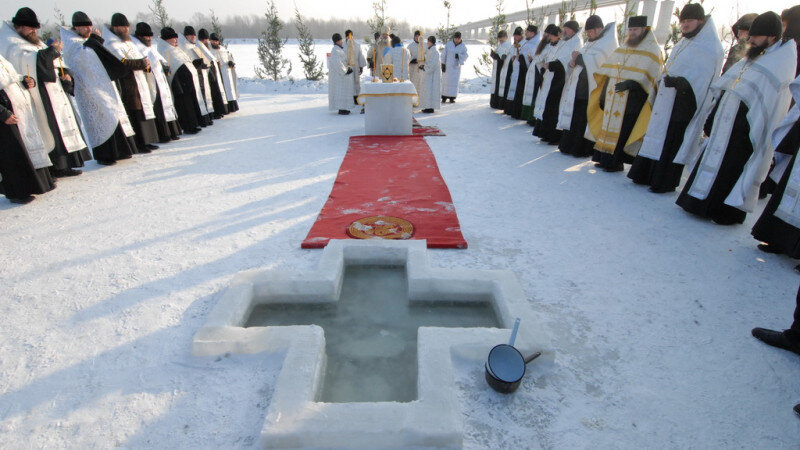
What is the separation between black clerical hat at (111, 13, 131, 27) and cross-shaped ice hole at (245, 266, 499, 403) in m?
5.55

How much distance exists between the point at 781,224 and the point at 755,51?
1573 mm

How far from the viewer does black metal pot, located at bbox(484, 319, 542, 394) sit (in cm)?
201

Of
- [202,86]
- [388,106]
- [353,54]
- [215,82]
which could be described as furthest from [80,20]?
[353,54]

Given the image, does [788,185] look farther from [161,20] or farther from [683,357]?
[161,20]

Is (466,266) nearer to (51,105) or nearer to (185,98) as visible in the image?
(51,105)

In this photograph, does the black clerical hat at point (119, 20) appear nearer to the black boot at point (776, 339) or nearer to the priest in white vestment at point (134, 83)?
the priest in white vestment at point (134, 83)

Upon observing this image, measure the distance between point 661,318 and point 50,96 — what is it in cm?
650

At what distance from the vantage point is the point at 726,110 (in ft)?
13.0

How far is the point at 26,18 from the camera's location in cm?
474

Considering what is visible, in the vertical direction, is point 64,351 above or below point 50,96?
below

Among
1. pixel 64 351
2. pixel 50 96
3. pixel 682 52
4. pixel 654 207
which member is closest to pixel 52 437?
pixel 64 351

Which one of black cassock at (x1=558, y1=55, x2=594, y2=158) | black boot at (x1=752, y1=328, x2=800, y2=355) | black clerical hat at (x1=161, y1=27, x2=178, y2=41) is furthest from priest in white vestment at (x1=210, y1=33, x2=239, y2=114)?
black boot at (x1=752, y1=328, x2=800, y2=355)

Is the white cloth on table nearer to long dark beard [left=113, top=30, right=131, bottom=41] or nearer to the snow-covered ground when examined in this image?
the snow-covered ground

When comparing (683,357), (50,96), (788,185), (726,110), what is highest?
(50,96)
